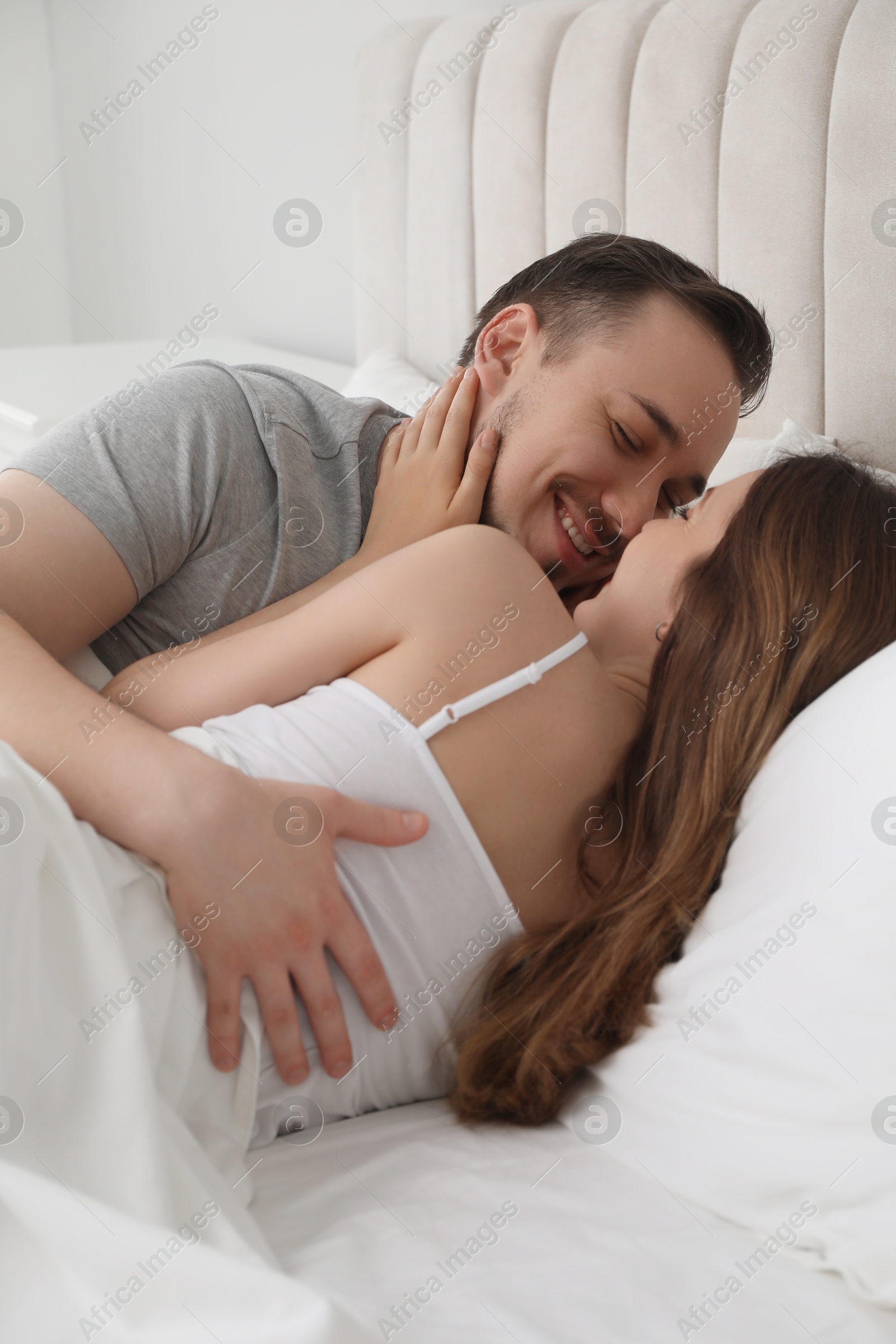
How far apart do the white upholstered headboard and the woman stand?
0.67 metres

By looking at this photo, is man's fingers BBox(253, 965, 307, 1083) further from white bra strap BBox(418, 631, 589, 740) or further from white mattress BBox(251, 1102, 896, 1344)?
white bra strap BBox(418, 631, 589, 740)

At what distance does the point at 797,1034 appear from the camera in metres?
0.68

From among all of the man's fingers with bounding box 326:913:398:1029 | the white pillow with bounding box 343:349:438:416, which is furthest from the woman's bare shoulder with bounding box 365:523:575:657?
the white pillow with bounding box 343:349:438:416

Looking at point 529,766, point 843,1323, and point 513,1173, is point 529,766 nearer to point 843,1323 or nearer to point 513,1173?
point 513,1173

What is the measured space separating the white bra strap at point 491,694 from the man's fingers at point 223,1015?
242 mm

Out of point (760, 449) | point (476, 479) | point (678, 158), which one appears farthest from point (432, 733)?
point (678, 158)

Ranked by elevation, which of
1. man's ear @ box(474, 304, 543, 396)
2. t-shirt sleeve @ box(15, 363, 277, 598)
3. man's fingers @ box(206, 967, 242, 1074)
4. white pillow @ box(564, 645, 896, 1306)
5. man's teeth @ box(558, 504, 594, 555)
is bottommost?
white pillow @ box(564, 645, 896, 1306)

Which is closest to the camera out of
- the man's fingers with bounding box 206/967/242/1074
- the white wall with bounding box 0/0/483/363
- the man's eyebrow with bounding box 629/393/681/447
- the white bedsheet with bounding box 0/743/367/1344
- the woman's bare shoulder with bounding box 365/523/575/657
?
the white bedsheet with bounding box 0/743/367/1344

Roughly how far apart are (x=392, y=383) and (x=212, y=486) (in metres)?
1.00

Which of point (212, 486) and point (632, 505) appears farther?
point (632, 505)

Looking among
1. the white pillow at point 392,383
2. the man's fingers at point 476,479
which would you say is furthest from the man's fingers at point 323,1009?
the white pillow at point 392,383

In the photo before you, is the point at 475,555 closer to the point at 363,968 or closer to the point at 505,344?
the point at 363,968

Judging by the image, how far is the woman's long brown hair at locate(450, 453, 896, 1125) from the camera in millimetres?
803

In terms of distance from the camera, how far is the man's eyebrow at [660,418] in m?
1.21
